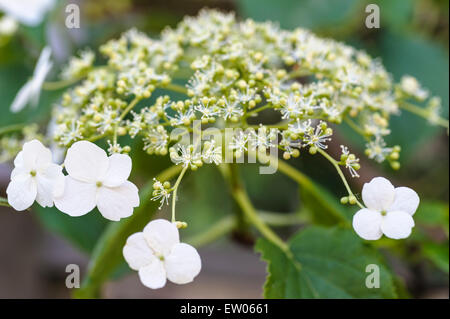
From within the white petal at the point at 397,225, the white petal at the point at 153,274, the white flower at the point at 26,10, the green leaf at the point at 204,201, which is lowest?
the white petal at the point at 153,274

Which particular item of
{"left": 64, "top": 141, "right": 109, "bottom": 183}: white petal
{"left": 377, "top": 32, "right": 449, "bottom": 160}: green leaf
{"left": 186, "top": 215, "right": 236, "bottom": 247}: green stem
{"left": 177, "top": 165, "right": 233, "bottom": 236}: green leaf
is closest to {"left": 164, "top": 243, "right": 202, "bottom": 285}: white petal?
{"left": 64, "top": 141, "right": 109, "bottom": 183}: white petal

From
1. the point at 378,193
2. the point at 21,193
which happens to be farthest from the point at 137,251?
the point at 378,193

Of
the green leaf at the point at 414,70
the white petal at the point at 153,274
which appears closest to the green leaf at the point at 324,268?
the white petal at the point at 153,274

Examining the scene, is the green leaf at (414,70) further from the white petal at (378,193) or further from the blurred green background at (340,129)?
the white petal at (378,193)

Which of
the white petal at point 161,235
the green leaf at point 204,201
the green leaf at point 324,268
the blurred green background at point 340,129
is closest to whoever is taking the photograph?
the white petal at point 161,235

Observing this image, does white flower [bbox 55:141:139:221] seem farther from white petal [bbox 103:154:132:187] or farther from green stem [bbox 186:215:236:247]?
green stem [bbox 186:215:236:247]

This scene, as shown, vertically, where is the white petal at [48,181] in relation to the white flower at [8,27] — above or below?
below
